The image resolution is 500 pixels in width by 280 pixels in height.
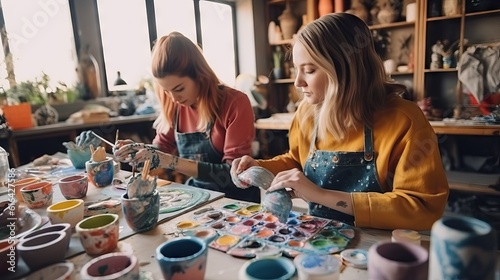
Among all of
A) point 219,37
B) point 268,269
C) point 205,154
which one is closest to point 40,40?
point 219,37

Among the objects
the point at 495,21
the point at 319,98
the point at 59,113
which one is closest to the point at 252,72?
the point at 59,113

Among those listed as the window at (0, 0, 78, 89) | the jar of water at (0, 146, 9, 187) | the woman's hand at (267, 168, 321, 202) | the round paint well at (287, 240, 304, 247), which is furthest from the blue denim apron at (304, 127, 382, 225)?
the window at (0, 0, 78, 89)

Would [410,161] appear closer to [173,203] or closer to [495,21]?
[173,203]

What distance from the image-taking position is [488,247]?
0.44 meters

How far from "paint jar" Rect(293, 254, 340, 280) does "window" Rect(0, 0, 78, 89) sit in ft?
9.37

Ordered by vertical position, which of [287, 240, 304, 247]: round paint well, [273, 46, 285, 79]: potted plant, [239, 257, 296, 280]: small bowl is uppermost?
[273, 46, 285, 79]: potted plant

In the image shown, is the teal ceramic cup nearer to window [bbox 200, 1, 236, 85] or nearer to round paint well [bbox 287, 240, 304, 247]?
round paint well [bbox 287, 240, 304, 247]

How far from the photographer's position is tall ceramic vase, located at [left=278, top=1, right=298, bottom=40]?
404 cm

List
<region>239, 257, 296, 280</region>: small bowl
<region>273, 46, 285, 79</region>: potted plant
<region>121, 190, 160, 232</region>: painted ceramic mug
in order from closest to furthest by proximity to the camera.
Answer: <region>239, 257, 296, 280</region>: small bowl
<region>121, 190, 160, 232</region>: painted ceramic mug
<region>273, 46, 285, 79</region>: potted plant

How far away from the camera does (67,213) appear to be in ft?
3.16

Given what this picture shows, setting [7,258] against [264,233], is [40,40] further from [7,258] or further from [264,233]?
[264,233]

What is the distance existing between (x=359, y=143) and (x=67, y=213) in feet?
3.01

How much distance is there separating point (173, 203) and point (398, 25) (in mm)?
3189

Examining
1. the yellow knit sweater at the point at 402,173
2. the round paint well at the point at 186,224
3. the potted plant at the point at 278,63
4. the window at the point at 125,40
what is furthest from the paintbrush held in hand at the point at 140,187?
the potted plant at the point at 278,63
